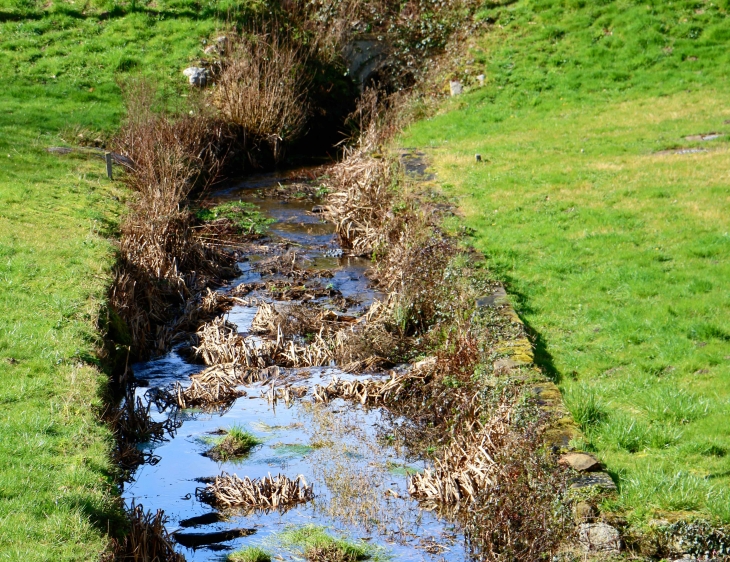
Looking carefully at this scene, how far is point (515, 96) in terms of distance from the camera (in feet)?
71.2

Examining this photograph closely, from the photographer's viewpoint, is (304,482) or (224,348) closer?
(304,482)

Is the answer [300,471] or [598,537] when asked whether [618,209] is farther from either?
[598,537]

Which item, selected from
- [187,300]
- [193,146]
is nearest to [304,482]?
[187,300]

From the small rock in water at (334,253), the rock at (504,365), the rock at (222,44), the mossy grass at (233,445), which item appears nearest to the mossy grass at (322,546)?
the mossy grass at (233,445)

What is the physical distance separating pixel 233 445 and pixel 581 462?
3.74 m

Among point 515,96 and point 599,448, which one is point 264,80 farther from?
point 599,448

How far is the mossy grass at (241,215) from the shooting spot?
16719 mm

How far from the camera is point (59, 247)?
1206 cm

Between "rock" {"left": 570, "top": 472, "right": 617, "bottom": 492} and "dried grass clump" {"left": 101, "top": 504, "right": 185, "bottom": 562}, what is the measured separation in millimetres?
3132

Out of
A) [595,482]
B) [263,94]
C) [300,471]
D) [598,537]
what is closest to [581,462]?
[595,482]

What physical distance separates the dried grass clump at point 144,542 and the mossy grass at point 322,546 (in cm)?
94

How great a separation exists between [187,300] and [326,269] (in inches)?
106

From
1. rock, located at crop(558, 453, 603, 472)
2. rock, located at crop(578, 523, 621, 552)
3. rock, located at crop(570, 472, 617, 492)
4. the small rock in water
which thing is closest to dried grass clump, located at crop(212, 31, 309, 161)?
the small rock in water

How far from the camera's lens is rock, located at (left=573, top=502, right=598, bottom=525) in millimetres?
6344
